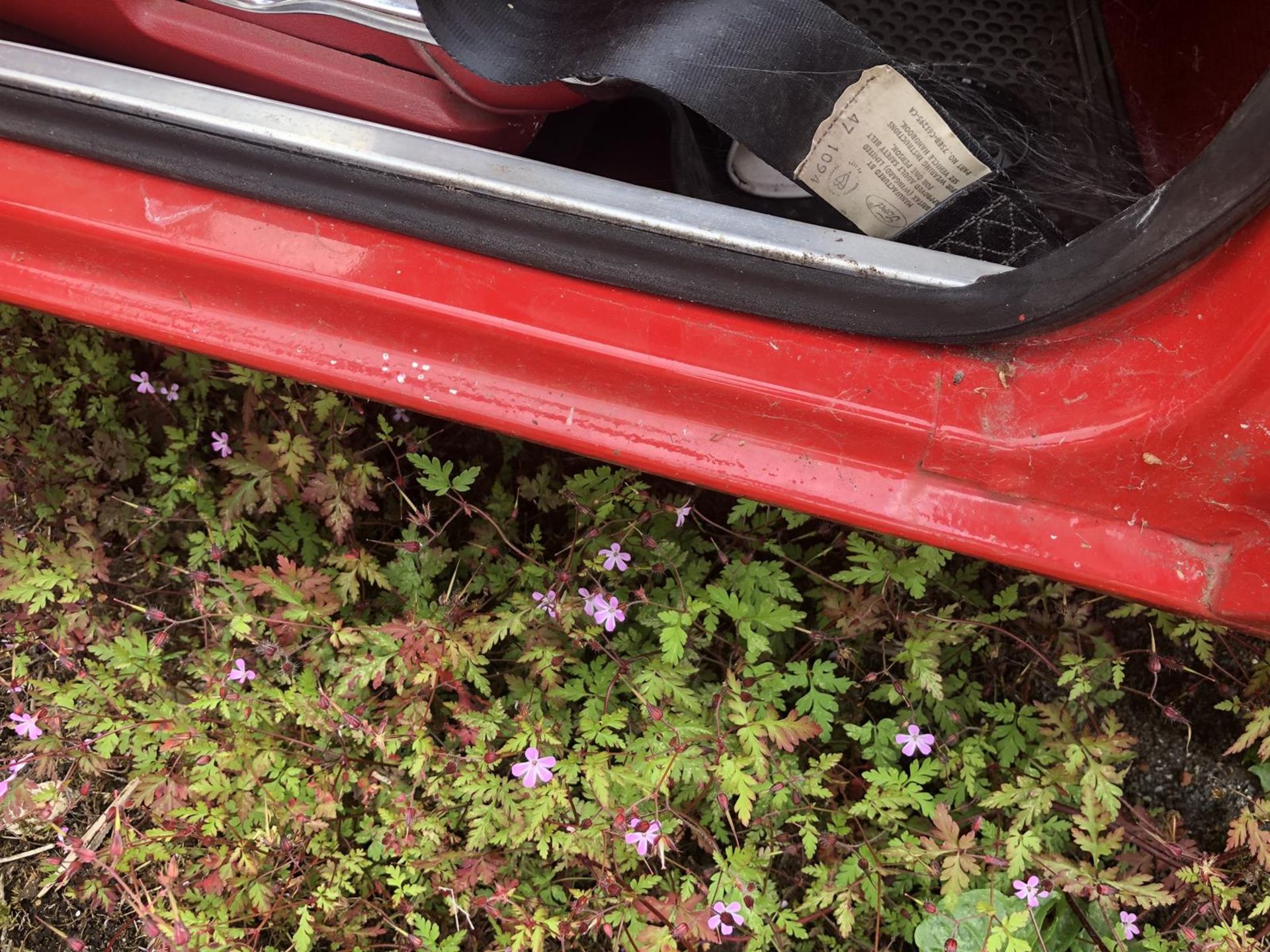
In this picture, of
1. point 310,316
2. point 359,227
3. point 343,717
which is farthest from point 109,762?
point 359,227

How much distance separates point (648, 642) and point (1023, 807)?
78 centimetres

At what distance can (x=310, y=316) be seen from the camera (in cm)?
137

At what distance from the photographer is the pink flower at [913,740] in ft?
5.57

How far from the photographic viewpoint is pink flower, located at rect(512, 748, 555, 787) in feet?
5.11

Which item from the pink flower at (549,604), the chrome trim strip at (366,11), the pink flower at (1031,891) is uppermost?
the chrome trim strip at (366,11)

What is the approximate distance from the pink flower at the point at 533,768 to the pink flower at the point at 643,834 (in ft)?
0.57

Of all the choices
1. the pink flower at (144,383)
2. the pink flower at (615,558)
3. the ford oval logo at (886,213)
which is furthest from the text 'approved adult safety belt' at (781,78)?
the pink flower at (144,383)

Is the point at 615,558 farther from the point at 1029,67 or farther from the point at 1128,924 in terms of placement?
the point at 1029,67

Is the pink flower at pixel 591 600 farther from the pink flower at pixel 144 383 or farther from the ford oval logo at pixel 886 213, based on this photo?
the pink flower at pixel 144 383

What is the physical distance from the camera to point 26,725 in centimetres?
170

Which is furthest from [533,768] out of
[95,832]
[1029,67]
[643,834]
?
[1029,67]

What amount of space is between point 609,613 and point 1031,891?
0.91 metres

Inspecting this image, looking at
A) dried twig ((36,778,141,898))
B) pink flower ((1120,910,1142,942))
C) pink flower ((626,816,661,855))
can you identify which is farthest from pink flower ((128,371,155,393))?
pink flower ((1120,910,1142,942))

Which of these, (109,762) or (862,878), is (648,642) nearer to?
(862,878)
